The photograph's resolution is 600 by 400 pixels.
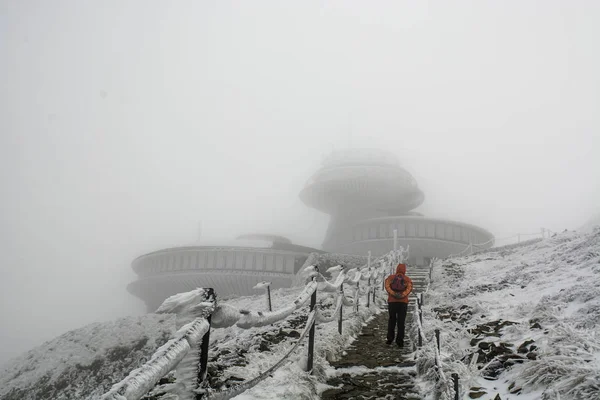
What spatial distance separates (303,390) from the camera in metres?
5.02

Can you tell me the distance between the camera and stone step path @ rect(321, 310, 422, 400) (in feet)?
17.7

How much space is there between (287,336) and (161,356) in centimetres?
606

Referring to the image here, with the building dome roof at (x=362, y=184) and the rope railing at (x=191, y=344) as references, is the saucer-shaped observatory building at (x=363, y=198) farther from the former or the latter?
the rope railing at (x=191, y=344)

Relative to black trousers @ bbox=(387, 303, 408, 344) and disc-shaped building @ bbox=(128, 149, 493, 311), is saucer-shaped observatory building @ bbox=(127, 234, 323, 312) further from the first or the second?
black trousers @ bbox=(387, 303, 408, 344)

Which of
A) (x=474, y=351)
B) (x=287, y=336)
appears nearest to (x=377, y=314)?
(x=287, y=336)

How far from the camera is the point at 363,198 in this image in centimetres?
7906

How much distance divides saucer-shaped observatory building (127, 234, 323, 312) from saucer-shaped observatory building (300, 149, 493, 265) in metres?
14.5

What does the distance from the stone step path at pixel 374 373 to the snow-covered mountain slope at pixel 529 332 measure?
0.51 meters

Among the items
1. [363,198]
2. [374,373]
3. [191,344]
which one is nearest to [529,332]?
[374,373]

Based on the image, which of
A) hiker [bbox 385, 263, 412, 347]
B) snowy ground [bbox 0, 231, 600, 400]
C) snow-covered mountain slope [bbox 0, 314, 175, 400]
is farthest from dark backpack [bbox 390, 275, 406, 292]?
snow-covered mountain slope [bbox 0, 314, 175, 400]

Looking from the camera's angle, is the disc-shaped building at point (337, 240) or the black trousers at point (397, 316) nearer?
the black trousers at point (397, 316)

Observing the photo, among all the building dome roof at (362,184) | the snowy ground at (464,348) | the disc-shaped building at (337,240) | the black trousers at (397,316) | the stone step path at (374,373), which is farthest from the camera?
the building dome roof at (362,184)

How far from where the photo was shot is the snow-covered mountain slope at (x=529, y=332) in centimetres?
472

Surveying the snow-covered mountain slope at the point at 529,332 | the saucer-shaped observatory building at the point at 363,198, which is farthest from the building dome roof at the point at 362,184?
the snow-covered mountain slope at the point at 529,332
